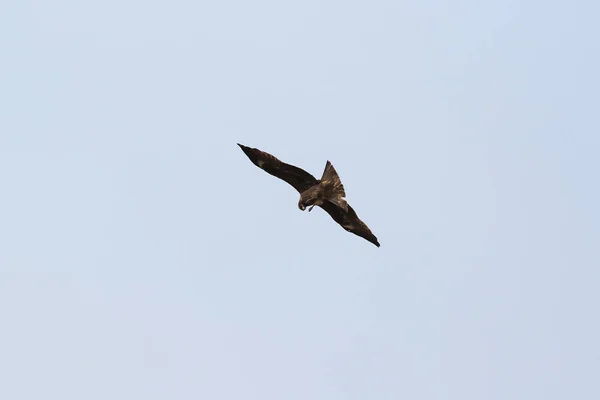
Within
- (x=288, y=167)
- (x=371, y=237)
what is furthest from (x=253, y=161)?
(x=371, y=237)

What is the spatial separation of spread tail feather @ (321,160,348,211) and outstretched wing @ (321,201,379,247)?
951mm

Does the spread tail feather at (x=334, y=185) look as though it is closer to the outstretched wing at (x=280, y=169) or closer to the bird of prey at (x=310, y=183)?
the bird of prey at (x=310, y=183)

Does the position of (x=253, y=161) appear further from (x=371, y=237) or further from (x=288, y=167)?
(x=371, y=237)

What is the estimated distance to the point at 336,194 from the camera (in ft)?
164

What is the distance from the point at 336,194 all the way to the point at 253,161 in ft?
10.7

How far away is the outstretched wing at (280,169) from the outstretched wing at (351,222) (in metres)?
1.22

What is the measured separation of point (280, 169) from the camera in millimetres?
50562

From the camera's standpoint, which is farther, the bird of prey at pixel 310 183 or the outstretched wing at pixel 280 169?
the outstretched wing at pixel 280 169

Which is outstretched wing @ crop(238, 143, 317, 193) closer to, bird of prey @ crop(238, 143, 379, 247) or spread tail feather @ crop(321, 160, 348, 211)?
bird of prey @ crop(238, 143, 379, 247)

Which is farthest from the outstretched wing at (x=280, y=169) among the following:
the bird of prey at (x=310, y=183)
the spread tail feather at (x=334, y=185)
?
the spread tail feather at (x=334, y=185)

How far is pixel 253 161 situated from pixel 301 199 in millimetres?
2239

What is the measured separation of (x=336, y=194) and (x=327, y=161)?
136cm

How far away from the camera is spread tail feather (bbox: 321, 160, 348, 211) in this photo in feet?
163

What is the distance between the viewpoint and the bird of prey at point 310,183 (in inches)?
1962
